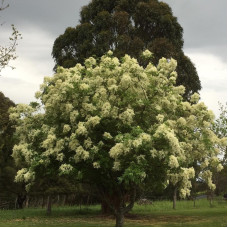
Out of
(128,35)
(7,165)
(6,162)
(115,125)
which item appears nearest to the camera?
(115,125)

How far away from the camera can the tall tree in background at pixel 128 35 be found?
33.9m

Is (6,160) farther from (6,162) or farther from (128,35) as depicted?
(128,35)

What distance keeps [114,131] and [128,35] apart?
21475mm

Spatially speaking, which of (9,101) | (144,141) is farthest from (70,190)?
(144,141)

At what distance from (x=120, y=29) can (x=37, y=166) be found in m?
22.3

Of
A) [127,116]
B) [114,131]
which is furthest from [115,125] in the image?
[127,116]

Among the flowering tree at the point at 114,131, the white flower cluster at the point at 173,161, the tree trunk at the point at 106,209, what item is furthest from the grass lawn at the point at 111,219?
the white flower cluster at the point at 173,161

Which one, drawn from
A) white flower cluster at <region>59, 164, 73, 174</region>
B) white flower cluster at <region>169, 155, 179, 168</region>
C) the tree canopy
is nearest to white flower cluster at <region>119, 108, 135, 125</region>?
white flower cluster at <region>169, 155, 179, 168</region>

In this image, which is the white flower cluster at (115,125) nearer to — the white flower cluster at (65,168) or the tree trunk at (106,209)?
the white flower cluster at (65,168)

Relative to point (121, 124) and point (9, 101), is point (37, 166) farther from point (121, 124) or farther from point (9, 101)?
point (9, 101)

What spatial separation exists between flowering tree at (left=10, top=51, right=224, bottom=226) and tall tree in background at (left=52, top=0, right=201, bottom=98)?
55.2ft

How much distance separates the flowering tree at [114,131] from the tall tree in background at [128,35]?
55.2ft

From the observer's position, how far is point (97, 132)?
15.7 meters

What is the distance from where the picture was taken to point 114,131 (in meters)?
15.5
